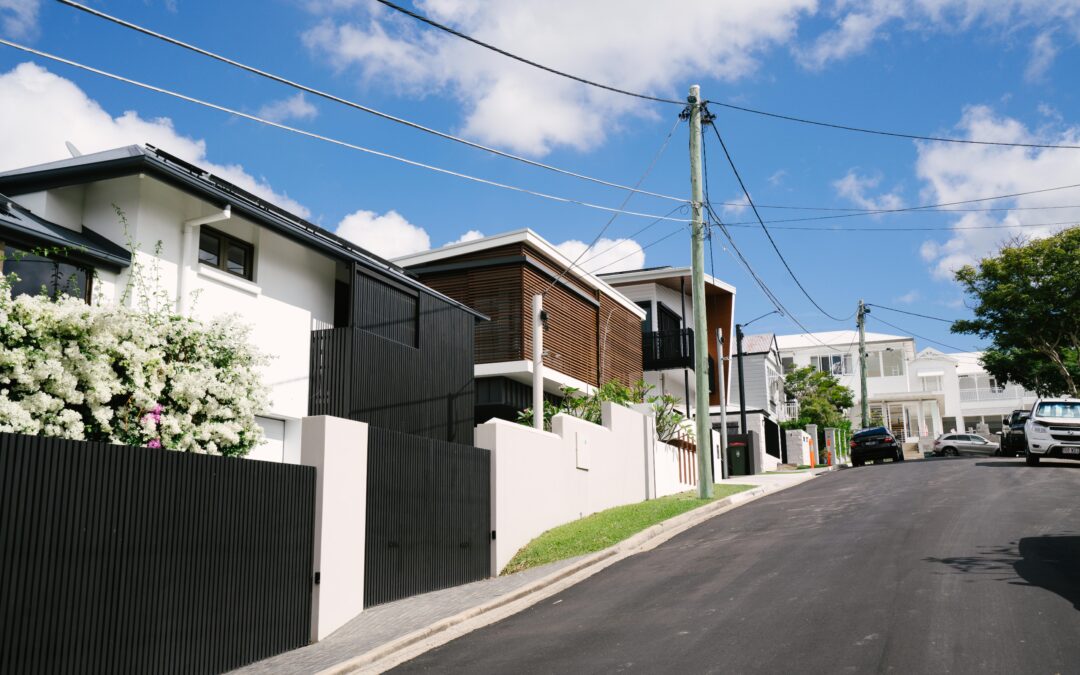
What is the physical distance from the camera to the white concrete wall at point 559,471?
14.8 metres

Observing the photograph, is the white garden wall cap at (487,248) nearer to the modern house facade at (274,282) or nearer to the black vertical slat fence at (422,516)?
the modern house facade at (274,282)

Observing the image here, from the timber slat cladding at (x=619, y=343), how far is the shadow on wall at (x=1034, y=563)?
16.2 meters

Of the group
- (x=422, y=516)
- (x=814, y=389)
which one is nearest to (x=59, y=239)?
(x=422, y=516)

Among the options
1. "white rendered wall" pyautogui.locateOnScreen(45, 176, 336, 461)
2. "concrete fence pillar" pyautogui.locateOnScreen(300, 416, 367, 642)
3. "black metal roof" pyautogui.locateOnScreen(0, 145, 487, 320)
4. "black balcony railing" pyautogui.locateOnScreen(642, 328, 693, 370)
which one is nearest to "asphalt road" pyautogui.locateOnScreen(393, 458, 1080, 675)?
"concrete fence pillar" pyautogui.locateOnScreen(300, 416, 367, 642)

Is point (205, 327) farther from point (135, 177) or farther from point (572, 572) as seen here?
point (572, 572)

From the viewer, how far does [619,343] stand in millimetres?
29766

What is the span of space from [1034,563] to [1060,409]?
17240 mm

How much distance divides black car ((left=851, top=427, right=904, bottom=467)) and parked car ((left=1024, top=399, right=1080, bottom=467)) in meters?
12.1

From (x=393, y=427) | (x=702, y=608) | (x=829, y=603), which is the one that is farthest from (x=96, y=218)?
(x=829, y=603)

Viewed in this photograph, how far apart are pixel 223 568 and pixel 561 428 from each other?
8744mm

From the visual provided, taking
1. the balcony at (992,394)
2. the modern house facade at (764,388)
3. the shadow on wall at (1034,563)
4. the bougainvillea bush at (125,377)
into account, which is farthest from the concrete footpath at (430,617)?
the balcony at (992,394)

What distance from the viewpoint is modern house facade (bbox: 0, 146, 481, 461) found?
13711 mm

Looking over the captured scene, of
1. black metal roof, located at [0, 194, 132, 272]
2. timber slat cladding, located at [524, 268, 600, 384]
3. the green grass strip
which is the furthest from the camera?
timber slat cladding, located at [524, 268, 600, 384]

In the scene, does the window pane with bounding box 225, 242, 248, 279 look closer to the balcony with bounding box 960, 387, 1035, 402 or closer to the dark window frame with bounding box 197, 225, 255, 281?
the dark window frame with bounding box 197, 225, 255, 281
